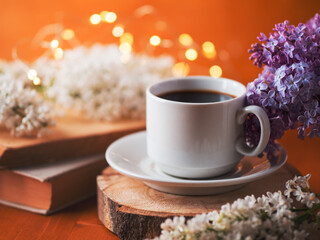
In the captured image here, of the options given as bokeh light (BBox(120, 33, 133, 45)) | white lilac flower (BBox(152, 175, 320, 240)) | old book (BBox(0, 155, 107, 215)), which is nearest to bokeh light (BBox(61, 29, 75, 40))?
bokeh light (BBox(120, 33, 133, 45))

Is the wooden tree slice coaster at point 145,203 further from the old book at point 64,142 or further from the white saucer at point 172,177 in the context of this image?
the old book at point 64,142

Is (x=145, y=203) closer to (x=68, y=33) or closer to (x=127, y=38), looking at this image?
(x=68, y=33)

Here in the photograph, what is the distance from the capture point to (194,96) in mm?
1033

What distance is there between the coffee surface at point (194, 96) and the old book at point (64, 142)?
27 centimetres

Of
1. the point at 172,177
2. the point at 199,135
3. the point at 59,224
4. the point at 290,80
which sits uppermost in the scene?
the point at 290,80

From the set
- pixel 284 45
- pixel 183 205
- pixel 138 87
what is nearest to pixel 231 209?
pixel 183 205

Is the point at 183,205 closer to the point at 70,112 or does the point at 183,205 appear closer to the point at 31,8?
the point at 70,112

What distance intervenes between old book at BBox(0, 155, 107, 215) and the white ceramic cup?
26cm

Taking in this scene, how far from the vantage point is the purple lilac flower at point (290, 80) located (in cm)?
86

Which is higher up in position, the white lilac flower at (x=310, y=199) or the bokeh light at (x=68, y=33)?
the bokeh light at (x=68, y=33)

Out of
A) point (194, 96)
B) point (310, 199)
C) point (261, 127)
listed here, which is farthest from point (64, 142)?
point (310, 199)

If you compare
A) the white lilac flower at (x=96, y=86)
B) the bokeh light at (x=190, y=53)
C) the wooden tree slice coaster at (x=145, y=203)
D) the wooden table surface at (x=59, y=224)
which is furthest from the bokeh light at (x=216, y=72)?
the wooden tree slice coaster at (x=145, y=203)

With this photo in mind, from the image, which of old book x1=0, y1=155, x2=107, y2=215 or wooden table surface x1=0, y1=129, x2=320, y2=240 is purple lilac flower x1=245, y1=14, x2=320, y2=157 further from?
old book x1=0, y1=155, x2=107, y2=215

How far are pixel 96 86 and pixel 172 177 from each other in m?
0.53
